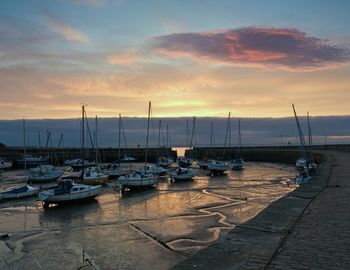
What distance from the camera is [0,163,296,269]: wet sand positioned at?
14617mm

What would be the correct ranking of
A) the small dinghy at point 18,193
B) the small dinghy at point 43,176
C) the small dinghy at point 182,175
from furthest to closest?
the small dinghy at point 43,176 → the small dinghy at point 182,175 → the small dinghy at point 18,193

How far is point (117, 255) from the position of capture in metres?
14.9

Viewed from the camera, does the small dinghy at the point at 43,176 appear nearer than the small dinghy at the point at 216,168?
Yes

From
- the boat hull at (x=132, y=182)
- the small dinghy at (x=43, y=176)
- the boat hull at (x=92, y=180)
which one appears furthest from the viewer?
the small dinghy at (x=43, y=176)

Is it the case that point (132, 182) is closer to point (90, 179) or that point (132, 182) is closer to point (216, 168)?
point (90, 179)

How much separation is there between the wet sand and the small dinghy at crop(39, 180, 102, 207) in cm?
67

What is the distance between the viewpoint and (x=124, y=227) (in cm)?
2039

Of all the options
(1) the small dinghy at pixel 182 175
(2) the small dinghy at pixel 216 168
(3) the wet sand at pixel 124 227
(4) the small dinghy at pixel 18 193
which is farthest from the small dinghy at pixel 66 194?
(2) the small dinghy at pixel 216 168

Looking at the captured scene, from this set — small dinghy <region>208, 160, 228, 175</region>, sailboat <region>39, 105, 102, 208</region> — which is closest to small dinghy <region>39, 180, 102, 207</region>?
sailboat <region>39, 105, 102, 208</region>

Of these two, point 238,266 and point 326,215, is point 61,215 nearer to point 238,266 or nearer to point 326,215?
point 326,215

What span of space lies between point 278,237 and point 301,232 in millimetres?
858

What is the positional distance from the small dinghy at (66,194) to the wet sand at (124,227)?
0.67 meters

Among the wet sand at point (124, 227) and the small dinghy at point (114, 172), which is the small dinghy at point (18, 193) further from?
the small dinghy at point (114, 172)

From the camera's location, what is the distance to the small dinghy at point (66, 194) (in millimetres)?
28859
